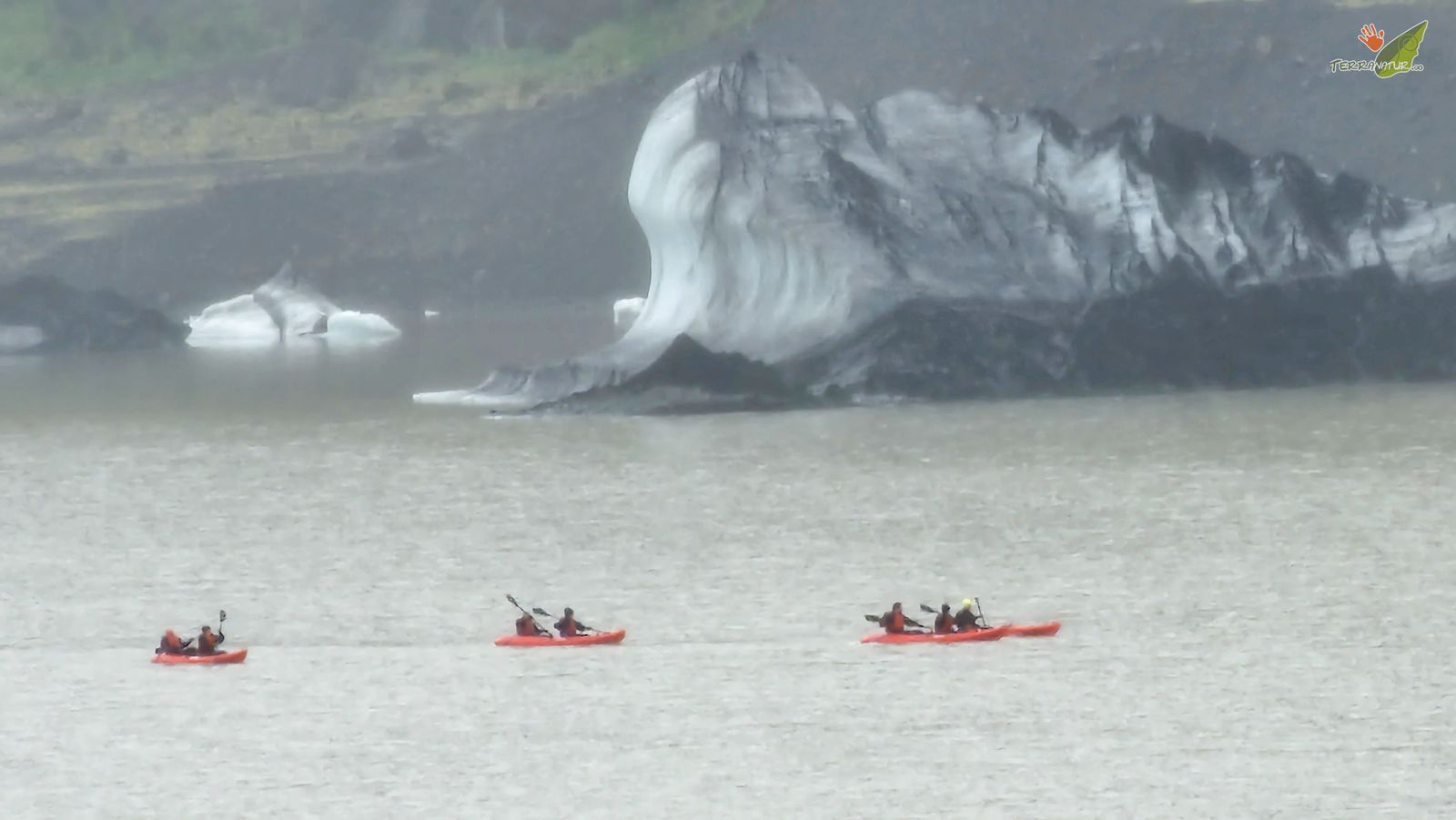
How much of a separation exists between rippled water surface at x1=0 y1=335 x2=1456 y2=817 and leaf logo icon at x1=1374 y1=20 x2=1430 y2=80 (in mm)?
24744

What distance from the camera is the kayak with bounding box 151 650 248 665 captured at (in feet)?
75.2

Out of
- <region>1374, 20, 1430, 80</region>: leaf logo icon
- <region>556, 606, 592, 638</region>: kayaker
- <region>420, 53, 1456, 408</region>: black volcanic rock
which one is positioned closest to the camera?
<region>556, 606, 592, 638</region>: kayaker

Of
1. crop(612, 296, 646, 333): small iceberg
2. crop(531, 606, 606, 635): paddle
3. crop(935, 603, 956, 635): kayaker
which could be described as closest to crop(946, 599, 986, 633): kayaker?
crop(935, 603, 956, 635): kayaker

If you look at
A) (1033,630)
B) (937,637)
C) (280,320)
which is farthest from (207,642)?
(280,320)

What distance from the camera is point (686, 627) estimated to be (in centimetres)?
2431

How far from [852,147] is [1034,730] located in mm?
21703

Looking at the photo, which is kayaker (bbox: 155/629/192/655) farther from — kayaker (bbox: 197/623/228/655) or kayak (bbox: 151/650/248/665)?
kayaker (bbox: 197/623/228/655)

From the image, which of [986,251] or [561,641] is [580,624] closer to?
[561,641]

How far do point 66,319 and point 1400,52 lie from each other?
3768cm

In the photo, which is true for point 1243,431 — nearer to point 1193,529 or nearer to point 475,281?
point 1193,529

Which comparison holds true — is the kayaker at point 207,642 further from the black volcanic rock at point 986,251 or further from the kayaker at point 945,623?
the black volcanic rock at point 986,251

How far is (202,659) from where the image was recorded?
2288cm

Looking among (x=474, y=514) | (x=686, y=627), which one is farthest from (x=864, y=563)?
(x=474, y=514)

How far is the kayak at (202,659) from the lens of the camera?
22906 millimetres
